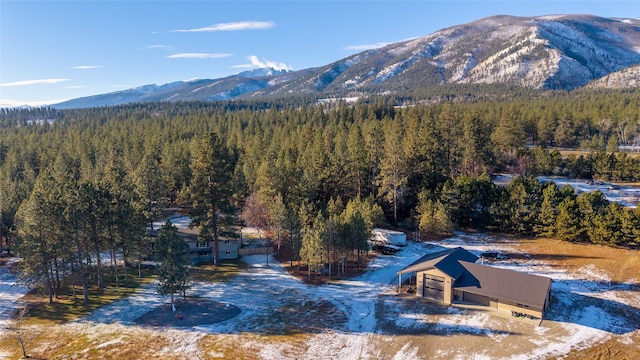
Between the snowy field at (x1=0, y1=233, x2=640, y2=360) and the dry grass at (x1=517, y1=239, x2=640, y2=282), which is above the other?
the snowy field at (x1=0, y1=233, x2=640, y2=360)

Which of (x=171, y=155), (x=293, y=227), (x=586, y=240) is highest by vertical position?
(x=171, y=155)

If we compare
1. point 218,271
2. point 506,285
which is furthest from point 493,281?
point 218,271

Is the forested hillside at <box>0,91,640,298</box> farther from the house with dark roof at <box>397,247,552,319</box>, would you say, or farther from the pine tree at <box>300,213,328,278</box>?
the house with dark roof at <box>397,247,552,319</box>

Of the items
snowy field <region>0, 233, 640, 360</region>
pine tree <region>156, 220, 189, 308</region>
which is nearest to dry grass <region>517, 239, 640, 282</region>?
snowy field <region>0, 233, 640, 360</region>

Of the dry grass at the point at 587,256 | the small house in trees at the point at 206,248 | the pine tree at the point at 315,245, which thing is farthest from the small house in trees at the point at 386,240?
the small house in trees at the point at 206,248

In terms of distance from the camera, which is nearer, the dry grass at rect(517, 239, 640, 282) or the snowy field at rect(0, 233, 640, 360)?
the snowy field at rect(0, 233, 640, 360)

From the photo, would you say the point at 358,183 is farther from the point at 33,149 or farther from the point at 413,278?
the point at 33,149

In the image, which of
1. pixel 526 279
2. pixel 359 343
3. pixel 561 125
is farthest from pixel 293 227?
pixel 561 125
